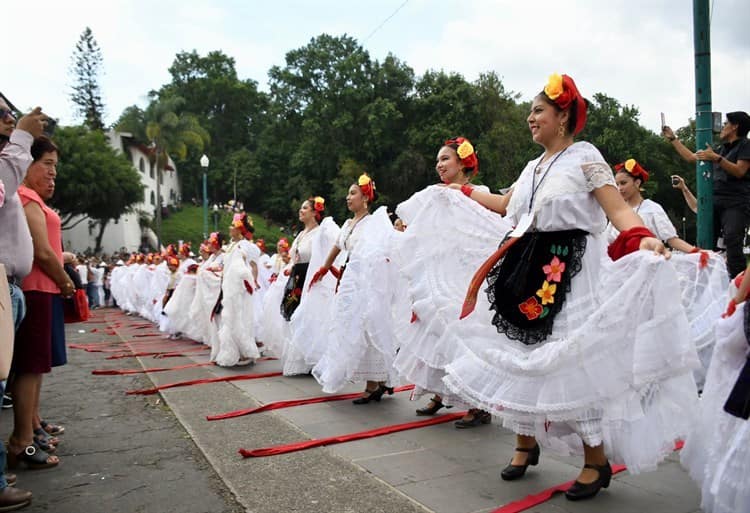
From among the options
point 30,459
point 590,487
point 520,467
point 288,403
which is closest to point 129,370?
point 288,403

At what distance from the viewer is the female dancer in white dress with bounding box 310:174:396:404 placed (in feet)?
17.5

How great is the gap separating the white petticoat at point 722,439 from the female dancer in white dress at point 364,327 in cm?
290

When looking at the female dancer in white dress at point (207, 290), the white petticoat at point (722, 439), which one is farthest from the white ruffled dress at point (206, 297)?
the white petticoat at point (722, 439)

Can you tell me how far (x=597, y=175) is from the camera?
3.21 metres

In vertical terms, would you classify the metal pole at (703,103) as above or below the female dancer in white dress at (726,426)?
above

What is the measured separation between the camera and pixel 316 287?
6.62m

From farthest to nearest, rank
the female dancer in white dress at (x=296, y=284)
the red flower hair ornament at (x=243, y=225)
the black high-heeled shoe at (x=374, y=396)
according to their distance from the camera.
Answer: the red flower hair ornament at (x=243, y=225) < the female dancer in white dress at (x=296, y=284) < the black high-heeled shoe at (x=374, y=396)

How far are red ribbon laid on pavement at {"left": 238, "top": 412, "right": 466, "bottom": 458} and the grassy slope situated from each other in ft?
129

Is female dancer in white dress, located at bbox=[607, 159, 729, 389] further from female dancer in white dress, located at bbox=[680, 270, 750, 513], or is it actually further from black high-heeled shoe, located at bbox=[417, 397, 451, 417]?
black high-heeled shoe, located at bbox=[417, 397, 451, 417]

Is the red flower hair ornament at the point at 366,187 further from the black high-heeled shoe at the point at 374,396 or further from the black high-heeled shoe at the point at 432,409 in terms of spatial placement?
the black high-heeled shoe at the point at 432,409

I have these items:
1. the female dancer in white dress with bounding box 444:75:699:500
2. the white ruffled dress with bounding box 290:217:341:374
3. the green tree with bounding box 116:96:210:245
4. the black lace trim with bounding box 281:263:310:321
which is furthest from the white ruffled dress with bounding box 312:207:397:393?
the green tree with bounding box 116:96:210:245

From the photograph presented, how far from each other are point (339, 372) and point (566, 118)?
112 inches

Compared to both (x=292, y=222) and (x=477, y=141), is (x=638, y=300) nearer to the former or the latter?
(x=477, y=141)

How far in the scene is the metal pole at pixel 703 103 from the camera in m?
5.41
